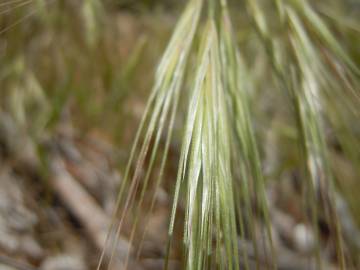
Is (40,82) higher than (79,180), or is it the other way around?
(40,82)

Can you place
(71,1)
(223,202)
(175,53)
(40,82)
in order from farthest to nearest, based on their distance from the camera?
(40,82), (71,1), (175,53), (223,202)

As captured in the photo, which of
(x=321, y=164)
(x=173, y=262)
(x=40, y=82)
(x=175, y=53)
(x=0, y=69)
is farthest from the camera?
(x=40, y=82)

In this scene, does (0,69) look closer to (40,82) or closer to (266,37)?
(40,82)

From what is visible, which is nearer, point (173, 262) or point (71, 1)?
point (173, 262)

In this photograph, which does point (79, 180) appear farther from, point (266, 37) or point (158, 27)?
point (266, 37)

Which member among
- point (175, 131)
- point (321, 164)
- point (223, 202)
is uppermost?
point (175, 131)

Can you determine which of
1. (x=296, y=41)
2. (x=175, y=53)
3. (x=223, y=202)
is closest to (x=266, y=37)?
(x=296, y=41)
